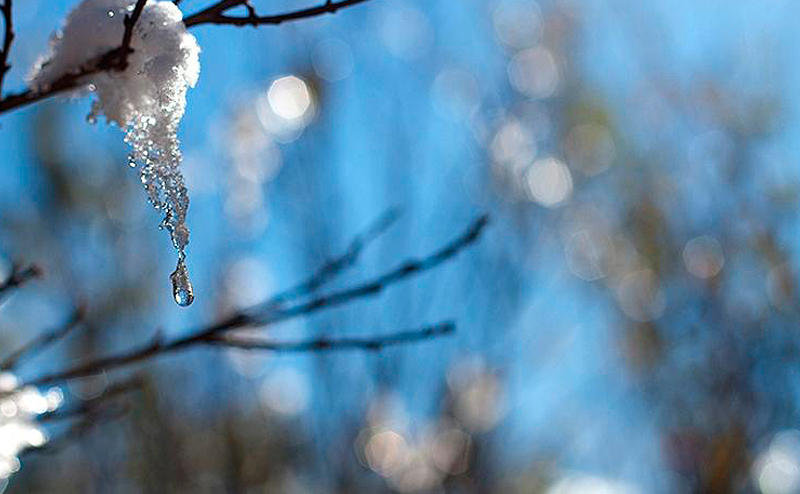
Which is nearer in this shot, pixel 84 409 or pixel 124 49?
pixel 124 49

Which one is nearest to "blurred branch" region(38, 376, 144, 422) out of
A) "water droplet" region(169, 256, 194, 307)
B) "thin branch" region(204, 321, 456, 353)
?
"thin branch" region(204, 321, 456, 353)

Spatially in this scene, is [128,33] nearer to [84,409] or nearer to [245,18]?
[245,18]

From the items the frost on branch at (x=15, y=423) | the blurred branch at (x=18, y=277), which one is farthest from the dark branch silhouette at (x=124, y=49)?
the frost on branch at (x=15, y=423)

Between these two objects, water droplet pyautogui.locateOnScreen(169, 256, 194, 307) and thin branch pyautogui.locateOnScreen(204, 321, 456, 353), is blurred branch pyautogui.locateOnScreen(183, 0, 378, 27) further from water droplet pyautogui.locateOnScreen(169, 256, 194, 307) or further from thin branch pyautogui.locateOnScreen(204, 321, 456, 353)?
thin branch pyautogui.locateOnScreen(204, 321, 456, 353)

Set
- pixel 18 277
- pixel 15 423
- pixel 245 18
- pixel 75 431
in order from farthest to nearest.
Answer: pixel 75 431 < pixel 15 423 < pixel 18 277 < pixel 245 18

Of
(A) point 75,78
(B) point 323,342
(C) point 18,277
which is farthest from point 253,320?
(A) point 75,78

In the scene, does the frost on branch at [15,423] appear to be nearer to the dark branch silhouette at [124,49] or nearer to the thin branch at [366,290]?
the thin branch at [366,290]
